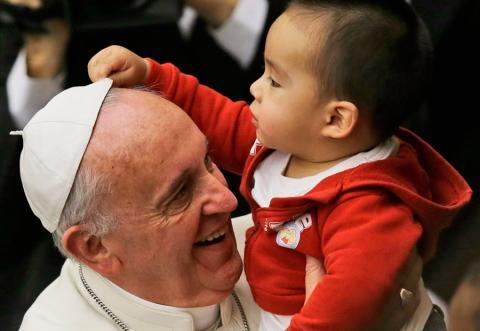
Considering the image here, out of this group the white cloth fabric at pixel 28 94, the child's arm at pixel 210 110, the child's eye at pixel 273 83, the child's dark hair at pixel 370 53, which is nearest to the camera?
the child's dark hair at pixel 370 53

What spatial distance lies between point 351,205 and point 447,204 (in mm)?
299

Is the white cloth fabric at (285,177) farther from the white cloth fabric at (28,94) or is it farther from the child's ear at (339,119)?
the white cloth fabric at (28,94)

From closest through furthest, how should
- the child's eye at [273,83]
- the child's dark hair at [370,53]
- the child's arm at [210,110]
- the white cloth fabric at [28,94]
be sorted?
the child's dark hair at [370,53] → the child's eye at [273,83] → the child's arm at [210,110] → the white cloth fabric at [28,94]

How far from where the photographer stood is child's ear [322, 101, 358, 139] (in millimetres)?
1271

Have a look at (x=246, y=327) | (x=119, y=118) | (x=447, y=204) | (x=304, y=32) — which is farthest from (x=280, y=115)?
(x=246, y=327)

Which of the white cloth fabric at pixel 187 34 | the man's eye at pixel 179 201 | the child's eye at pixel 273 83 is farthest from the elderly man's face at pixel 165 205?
the white cloth fabric at pixel 187 34

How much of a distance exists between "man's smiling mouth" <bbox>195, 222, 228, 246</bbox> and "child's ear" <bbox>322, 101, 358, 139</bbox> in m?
0.35

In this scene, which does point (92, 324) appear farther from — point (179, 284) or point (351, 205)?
point (351, 205)

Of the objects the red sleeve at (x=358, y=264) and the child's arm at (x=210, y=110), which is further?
the child's arm at (x=210, y=110)

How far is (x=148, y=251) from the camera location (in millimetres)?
1477

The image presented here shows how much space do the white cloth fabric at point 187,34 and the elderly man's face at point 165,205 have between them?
1.10 m

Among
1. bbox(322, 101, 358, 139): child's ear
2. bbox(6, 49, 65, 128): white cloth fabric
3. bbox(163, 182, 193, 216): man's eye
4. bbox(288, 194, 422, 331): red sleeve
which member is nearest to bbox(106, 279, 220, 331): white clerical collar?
bbox(163, 182, 193, 216): man's eye

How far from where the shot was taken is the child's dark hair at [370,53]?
4.07 ft

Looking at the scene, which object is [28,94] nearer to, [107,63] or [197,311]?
[107,63]
